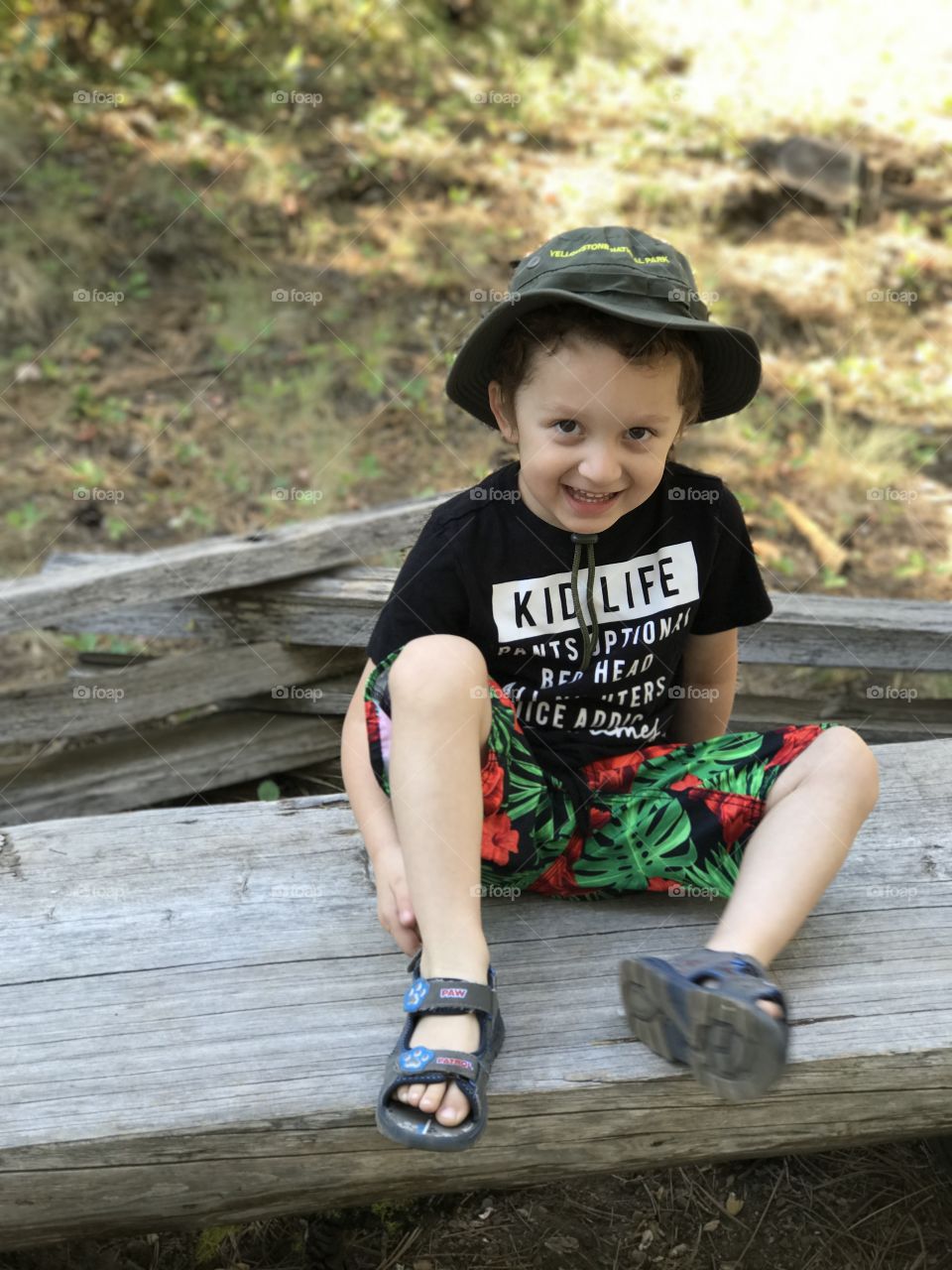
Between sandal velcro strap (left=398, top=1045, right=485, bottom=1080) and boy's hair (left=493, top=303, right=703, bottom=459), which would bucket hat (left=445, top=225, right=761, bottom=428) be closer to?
boy's hair (left=493, top=303, right=703, bottom=459)

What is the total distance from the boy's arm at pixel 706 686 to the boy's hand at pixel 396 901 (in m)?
0.67

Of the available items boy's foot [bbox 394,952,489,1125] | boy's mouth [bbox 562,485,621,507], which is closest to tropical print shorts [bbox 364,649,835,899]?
boy's foot [bbox 394,952,489,1125]

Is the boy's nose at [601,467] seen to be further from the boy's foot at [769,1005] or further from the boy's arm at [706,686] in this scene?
the boy's foot at [769,1005]

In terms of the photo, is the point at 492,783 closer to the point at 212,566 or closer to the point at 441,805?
the point at 441,805

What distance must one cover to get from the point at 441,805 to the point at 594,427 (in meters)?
0.61

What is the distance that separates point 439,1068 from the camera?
5.04 ft

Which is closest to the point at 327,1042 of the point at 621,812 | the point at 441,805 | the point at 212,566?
the point at 441,805

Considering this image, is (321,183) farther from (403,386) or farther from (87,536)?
(87,536)

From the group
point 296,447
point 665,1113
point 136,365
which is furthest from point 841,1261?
point 136,365

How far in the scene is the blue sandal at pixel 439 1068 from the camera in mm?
1513

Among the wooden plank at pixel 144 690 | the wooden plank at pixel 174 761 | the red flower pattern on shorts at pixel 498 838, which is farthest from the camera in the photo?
the wooden plank at pixel 174 761

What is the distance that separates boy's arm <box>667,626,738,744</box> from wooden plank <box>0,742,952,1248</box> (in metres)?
0.37

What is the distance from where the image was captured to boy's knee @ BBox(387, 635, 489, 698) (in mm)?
1654

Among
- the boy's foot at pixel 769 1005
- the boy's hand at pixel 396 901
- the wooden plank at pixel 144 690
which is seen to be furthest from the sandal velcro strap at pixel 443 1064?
the wooden plank at pixel 144 690
